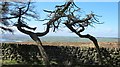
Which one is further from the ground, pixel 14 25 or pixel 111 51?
pixel 14 25

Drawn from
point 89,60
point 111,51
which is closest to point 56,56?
point 89,60

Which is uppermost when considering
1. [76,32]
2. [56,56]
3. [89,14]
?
[89,14]

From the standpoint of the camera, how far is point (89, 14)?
10812mm

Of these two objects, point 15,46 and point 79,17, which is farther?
point 15,46

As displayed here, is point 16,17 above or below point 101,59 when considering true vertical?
above

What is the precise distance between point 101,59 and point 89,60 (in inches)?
20.9

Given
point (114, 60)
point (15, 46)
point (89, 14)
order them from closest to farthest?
point (89, 14) < point (114, 60) < point (15, 46)

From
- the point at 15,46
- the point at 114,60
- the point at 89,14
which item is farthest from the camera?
the point at 15,46

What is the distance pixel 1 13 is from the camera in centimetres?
1109

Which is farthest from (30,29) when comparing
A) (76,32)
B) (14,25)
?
(76,32)

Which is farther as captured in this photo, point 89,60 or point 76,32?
point 89,60

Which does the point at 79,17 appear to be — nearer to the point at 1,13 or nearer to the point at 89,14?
the point at 89,14

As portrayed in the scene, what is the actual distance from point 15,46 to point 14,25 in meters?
1.93

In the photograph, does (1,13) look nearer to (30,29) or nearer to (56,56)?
(30,29)
